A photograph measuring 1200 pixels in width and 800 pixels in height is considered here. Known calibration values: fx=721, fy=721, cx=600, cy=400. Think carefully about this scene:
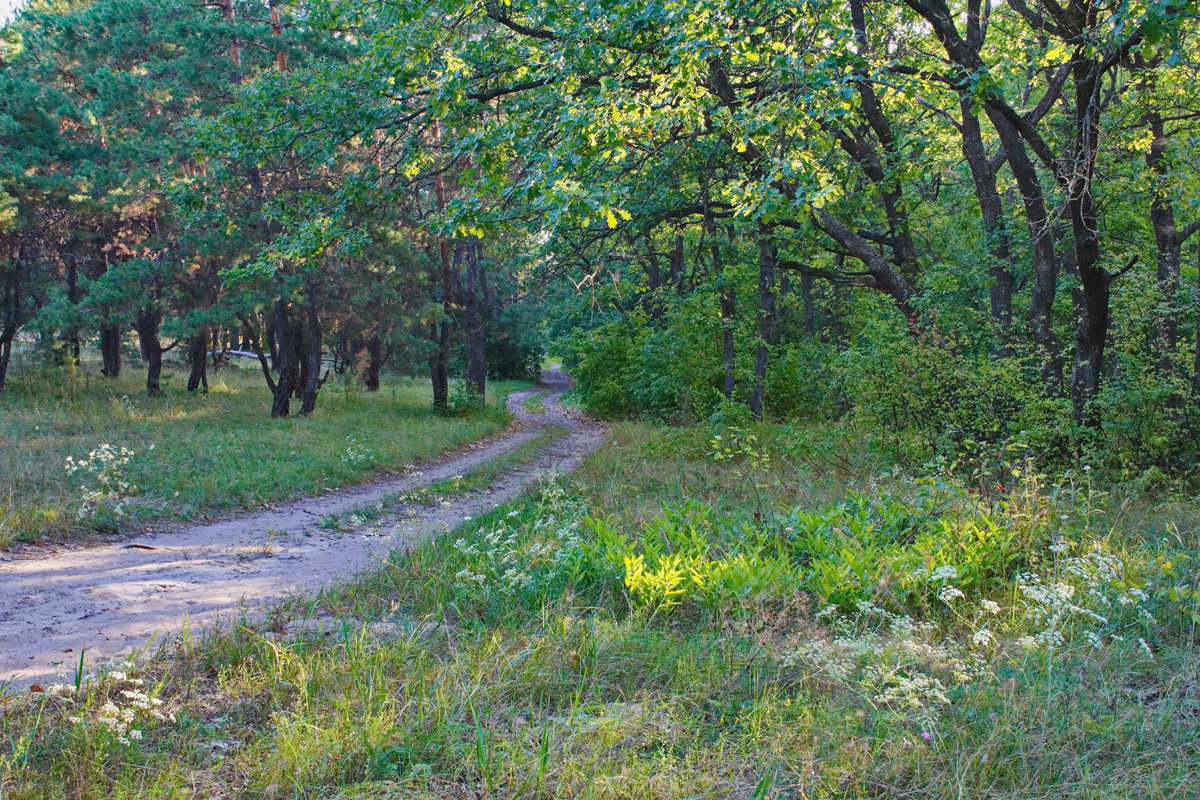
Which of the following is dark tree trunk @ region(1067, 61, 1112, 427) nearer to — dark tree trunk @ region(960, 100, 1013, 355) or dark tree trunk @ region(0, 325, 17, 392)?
dark tree trunk @ region(960, 100, 1013, 355)

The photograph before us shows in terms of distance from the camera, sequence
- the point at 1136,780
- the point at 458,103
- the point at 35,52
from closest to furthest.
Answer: the point at 1136,780 < the point at 458,103 < the point at 35,52

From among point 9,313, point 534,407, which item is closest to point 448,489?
point 9,313

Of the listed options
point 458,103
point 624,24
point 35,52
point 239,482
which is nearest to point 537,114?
point 458,103

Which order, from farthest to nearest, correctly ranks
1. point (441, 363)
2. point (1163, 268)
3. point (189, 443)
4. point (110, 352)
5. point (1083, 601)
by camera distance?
point (441, 363)
point (110, 352)
point (189, 443)
point (1163, 268)
point (1083, 601)

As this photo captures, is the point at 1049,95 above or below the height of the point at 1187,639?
above

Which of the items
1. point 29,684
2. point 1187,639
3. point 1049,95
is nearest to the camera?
point 29,684

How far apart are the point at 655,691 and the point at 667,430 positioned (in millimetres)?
11397

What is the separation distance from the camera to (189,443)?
11906mm

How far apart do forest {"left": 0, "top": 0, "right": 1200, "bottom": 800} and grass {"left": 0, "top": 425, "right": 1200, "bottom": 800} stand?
0.08 ft

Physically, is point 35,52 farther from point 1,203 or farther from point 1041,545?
point 1041,545

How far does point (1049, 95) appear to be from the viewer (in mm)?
9445

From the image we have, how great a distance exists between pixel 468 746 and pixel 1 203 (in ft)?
53.5

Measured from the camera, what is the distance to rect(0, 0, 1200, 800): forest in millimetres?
3158

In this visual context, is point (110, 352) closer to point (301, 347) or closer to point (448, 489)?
point (301, 347)
